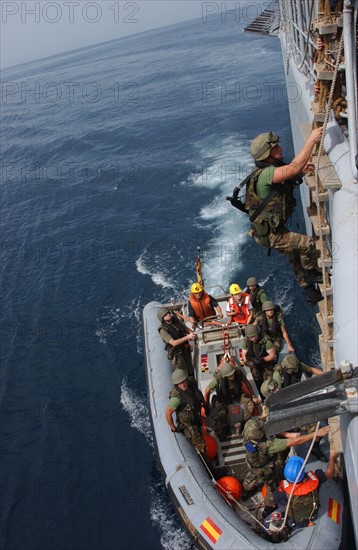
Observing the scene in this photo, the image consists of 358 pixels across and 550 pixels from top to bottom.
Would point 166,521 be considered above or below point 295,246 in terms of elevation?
below

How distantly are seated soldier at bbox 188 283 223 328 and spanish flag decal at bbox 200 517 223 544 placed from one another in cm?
442

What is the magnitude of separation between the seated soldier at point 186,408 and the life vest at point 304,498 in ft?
7.31

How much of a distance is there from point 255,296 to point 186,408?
335 cm

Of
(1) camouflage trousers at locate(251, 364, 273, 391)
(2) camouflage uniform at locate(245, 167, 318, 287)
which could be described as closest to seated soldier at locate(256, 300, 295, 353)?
(1) camouflage trousers at locate(251, 364, 273, 391)

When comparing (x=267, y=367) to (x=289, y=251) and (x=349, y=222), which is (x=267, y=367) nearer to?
(x=289, y=251)

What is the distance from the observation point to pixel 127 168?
32.4 m

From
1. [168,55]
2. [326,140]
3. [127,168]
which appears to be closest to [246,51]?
[168,55]

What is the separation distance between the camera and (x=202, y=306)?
445 inches

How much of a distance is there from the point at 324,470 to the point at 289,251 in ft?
13.3

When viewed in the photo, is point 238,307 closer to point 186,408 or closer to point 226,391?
point 226,391

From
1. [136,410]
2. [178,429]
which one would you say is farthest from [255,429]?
[136,410]

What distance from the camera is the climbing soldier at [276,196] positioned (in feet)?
18.5

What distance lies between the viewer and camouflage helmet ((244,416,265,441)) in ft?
23.8

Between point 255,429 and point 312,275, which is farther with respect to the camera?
point 312,275
